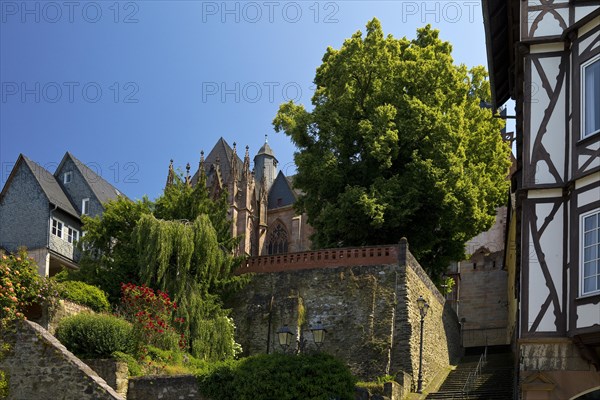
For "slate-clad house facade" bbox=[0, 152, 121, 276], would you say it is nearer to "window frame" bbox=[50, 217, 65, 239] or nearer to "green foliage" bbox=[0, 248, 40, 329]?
"window frame" bbox=[50, 217, 65, 239]

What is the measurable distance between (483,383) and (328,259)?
5977 mm

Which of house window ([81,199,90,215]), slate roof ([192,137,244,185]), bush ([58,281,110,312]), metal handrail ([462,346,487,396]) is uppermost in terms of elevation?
slate roof ([192,137,244,185])

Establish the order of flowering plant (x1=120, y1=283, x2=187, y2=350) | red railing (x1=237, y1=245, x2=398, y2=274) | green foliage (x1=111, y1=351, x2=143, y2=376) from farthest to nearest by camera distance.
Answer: red railing (x1=237, y1=245, x2=398, y2=274) < flowering plant (x1=120, y1=283, x2=187, y2=350) < green foliage (x1=111, y1=351, x2=143, y2=376)

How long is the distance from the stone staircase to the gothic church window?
25.4m

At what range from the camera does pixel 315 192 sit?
34.0 m

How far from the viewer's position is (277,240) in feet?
188

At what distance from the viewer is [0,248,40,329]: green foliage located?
22.8m

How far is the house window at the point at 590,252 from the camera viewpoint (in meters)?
15.4

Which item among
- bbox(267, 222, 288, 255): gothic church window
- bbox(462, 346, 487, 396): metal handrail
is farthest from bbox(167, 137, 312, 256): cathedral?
bbox(462, 346, 487, 396): metal handrail

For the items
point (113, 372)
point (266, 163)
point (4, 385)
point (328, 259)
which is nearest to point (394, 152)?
point (328, 259)

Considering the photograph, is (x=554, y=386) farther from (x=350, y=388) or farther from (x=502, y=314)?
(x=502, y=314)

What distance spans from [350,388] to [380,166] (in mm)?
11425

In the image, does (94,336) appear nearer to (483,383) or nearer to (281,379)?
(281,379)

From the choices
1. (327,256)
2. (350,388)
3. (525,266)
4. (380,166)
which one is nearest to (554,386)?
(525,266)
